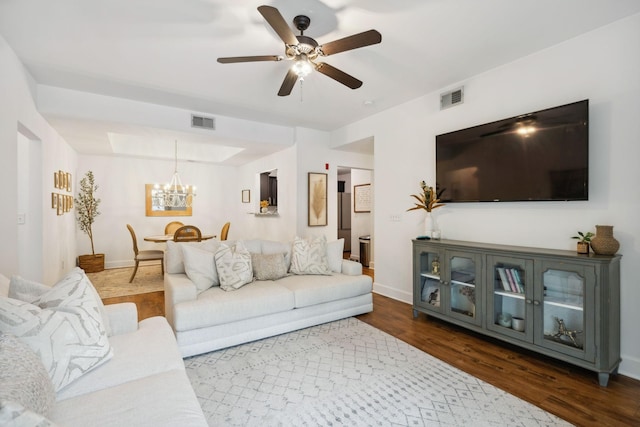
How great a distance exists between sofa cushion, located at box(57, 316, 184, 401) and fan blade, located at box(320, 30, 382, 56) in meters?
2.20

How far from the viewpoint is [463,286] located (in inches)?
119

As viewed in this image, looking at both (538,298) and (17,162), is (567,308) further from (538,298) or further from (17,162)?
(17,162)

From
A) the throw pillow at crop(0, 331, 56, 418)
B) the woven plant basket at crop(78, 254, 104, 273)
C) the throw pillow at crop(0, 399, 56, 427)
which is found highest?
the throw pillow at crop(0, 399, 56, 427)

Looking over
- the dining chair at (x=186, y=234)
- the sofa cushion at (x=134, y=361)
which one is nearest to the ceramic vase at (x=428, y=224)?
the sofa cushion at (x=134, y=361)

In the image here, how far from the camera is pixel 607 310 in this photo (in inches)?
83.7

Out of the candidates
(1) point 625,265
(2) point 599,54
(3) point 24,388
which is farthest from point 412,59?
(3) point 24,388

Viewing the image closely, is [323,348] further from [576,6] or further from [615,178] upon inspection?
[576,6]

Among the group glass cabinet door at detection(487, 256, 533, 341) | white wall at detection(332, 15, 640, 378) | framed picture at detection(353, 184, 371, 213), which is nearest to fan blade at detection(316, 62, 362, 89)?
white wall at detection(332, 15, 640, 378)

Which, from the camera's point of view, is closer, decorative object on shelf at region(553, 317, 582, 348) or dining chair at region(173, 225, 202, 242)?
decorative object on shelf at region(553, 317, 582, 348)

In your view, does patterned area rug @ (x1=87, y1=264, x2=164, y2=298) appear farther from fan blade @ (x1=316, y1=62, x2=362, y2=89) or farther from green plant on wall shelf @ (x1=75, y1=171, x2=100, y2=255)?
fan blade @ (x1=316, y1=62, x2=362, y2=89)

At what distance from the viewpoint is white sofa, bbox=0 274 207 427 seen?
112 cm

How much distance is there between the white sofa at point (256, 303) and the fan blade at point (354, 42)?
2180 millimetres

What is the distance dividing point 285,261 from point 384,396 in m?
1.97

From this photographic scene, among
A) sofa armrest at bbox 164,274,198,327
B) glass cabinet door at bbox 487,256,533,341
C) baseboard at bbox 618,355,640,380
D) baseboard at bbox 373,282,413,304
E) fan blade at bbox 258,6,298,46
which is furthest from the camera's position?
baseboard at bbox 373,282,413,304
